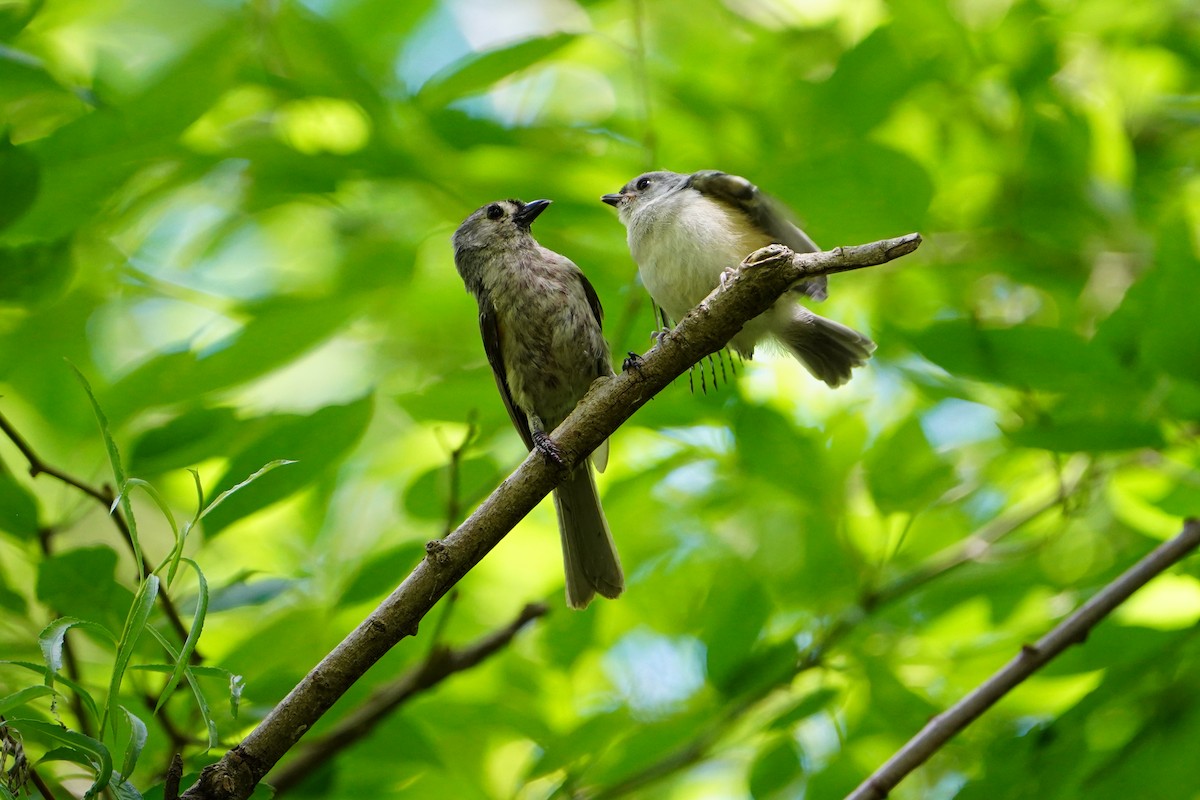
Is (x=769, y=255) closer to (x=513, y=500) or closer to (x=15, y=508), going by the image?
(x=513, y=500)

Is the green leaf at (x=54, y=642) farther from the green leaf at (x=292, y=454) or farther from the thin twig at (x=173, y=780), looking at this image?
the green leaf at (x=292, y=454)

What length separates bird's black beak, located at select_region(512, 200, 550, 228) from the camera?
3824 mm

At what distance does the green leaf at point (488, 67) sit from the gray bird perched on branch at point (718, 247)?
66 centimetres

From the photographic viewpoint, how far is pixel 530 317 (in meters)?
3.92

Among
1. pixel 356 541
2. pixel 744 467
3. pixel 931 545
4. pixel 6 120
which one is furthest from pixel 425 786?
pixel 6 120

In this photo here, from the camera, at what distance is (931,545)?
3.52 meters

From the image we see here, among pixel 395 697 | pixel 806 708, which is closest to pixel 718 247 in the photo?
pixel 806 708

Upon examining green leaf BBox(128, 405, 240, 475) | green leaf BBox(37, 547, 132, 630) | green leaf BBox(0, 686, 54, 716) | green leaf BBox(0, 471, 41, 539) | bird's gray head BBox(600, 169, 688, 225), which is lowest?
green leaf BBox(0, 686, 54, 716)

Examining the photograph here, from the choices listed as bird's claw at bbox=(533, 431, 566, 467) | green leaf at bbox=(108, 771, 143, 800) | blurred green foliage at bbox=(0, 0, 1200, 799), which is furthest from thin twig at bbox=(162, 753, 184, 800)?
bird's claw at bbox=(533, 431, 566, 467)


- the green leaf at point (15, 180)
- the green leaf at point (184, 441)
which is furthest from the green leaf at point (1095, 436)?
the green leaf at point (15, 180)

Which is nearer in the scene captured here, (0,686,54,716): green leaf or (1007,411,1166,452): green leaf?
(0,686,54,716): green leaf

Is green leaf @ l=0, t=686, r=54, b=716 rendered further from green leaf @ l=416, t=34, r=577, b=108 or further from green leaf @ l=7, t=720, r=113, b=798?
green leaf @ l=416, t=34, r=577, b=108

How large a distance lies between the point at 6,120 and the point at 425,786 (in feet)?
8.25

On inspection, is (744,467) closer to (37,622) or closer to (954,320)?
(954,320)
